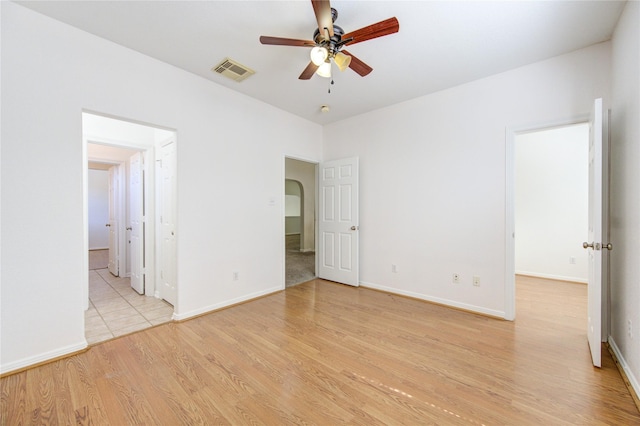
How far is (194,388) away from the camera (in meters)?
1.78

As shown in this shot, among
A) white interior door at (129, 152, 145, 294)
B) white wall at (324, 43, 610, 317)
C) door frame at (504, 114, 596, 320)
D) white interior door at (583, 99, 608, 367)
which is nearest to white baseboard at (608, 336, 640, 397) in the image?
white interior door at (583, 99, 608, 367)

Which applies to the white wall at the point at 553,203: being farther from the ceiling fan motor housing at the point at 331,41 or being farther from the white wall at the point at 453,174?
the ceiling fan motor housing at the point at 331,41

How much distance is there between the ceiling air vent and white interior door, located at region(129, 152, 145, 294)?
188cm

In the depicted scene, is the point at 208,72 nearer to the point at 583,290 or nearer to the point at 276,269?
the point at 276,269

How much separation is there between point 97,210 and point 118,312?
6.63 meters

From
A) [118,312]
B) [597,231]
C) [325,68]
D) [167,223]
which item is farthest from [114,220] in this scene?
[597,231]

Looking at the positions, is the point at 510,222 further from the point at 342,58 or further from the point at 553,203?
the point at 553,203

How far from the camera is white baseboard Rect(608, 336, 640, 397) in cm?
167

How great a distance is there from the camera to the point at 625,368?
1881 mm

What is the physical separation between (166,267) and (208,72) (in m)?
2.52

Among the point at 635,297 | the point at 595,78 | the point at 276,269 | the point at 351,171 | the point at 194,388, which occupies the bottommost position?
the point at 194,388

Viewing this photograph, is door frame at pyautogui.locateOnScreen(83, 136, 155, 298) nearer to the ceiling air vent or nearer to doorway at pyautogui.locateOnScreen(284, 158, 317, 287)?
the ceiling air vent

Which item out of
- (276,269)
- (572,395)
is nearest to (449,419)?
(572,395)

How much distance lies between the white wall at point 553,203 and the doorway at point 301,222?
3.95 m
